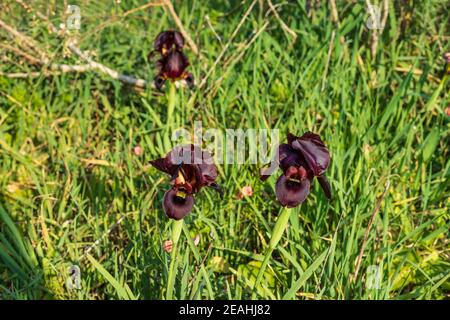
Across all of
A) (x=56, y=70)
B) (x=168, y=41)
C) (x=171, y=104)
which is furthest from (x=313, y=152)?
(x=56, y=70)

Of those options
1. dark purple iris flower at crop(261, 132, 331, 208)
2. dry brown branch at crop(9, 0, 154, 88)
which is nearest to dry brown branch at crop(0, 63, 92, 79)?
dry brown branch at crop(9, 0, 154, 88)

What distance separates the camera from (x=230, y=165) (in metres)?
2.40

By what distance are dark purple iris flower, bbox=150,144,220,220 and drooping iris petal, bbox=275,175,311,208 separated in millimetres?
163

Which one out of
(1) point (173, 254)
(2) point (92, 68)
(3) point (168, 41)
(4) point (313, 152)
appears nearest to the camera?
(4) point (313, 152)

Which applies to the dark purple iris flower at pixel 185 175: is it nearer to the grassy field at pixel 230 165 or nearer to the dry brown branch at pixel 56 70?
the grassy field at pixel 230 165

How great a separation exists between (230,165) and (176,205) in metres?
0.85

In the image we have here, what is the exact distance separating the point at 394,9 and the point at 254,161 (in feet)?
4.09

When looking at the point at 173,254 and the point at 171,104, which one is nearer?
the point at 173,254

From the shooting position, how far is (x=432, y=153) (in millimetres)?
2473

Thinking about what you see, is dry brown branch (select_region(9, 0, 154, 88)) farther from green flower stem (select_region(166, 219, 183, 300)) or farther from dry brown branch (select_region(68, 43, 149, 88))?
green flower stem (select_region(166, 219, 183, 300))

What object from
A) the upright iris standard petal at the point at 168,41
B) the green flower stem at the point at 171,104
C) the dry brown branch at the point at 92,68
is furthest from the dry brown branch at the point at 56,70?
the green flower stem at the point at 171,104

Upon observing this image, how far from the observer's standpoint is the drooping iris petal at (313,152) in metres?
1.49

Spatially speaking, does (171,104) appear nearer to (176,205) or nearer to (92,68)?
(92,68)

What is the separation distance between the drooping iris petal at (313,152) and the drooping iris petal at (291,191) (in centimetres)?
4
